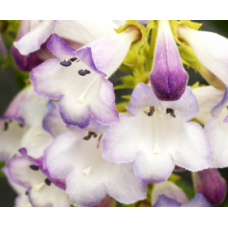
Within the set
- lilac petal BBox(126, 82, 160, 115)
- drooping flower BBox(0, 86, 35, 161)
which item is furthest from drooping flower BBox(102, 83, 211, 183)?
drooping flower BBox(0, 86, 35, 161)

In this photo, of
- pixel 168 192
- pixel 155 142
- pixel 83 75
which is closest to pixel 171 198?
pixel 168 192

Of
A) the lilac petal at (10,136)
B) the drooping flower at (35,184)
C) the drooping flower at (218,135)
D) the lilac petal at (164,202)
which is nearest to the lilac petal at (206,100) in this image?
the drooping flower at (218,135)

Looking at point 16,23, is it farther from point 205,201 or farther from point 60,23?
point 205,201

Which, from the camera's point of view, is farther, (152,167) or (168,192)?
(168,192)

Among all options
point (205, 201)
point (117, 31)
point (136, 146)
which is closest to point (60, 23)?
point (117, 31)

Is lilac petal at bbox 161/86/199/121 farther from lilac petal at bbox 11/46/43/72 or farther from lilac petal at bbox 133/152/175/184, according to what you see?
lilac petal at bbox 11/46/43/72

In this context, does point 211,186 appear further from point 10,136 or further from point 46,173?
point 10,136
